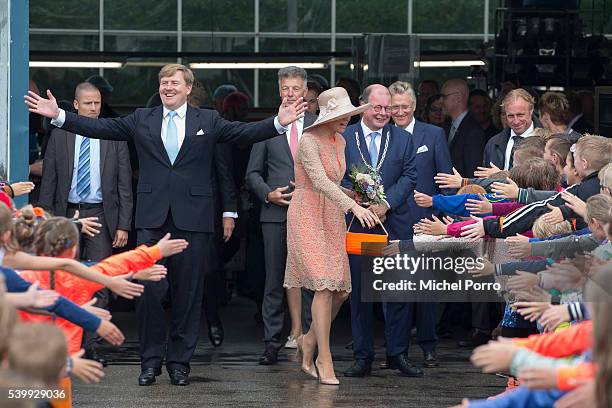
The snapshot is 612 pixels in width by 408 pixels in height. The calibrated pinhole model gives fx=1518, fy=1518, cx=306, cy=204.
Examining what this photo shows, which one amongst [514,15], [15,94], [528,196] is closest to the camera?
[528,196]

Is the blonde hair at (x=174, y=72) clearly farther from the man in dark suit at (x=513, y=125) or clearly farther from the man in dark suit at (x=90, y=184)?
the man in dark suit at (x=513, y=125)

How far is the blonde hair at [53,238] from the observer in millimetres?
7020

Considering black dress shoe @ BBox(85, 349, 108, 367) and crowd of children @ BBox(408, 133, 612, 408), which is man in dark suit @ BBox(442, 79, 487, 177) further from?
black dress shoe @ BBox(85, 349, 108, 367)

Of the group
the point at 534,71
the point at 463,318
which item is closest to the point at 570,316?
the point at 463,318

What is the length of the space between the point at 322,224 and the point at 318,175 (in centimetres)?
36

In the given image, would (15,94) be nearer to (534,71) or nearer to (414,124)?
(414,124)

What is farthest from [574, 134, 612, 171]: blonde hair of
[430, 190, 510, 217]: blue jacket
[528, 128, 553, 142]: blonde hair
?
[528, 128, 553, 142]: blonde hair

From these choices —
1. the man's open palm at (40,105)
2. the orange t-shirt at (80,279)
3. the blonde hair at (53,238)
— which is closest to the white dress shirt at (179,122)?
the man's open palm at (40,105)

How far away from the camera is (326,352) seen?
387 inches

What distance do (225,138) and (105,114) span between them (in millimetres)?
3091

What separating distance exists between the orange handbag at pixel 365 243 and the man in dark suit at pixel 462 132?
226cm

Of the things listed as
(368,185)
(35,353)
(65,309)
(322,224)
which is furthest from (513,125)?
(35,353)

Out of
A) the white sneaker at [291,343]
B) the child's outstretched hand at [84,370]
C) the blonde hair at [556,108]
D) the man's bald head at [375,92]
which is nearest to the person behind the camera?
the child's outstretched hand at [84,370]

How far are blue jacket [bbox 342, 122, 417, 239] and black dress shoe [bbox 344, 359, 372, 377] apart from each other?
875 millimetres
